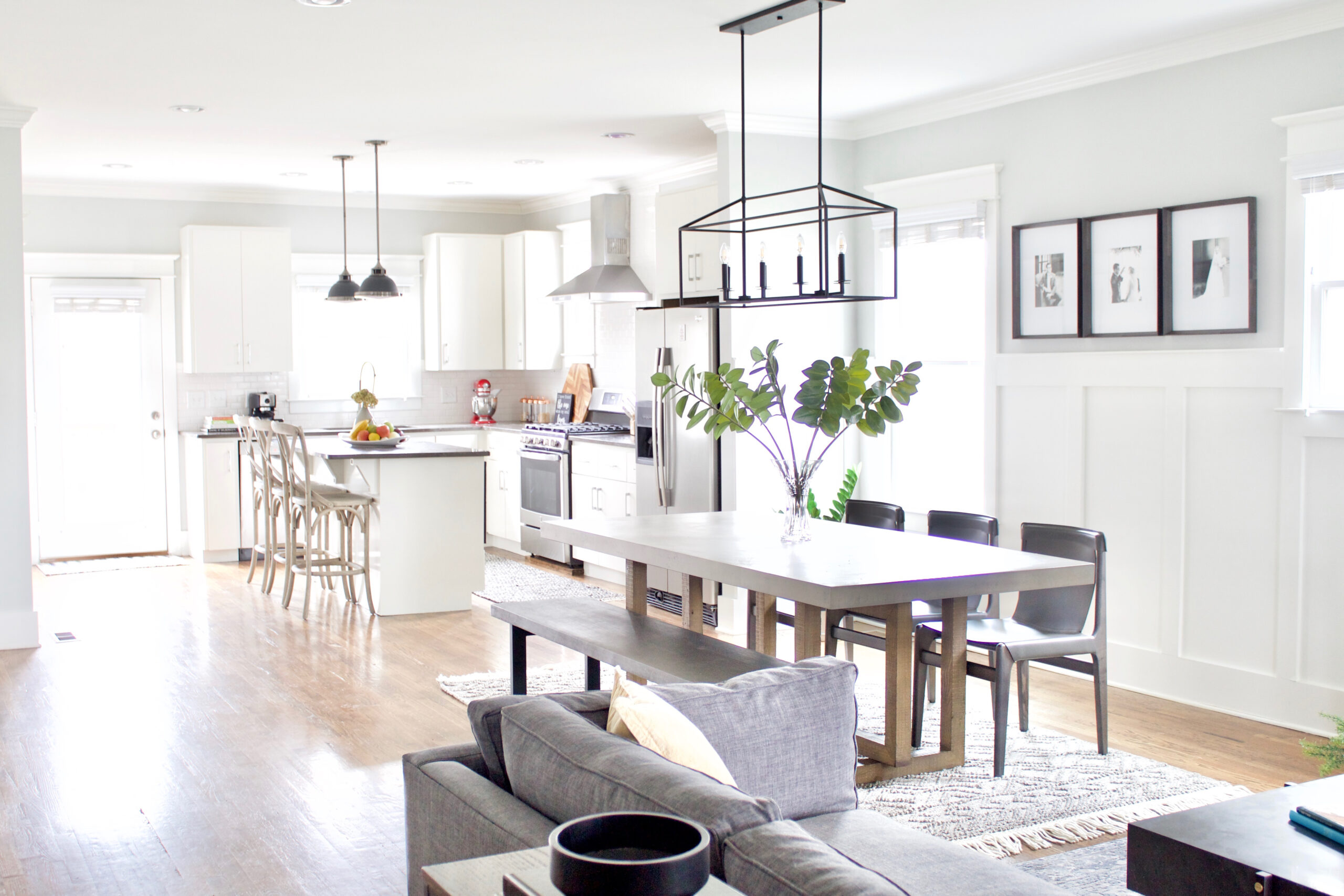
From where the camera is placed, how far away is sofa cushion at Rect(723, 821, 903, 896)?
1490 millimetres

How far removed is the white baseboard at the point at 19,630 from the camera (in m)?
5.80

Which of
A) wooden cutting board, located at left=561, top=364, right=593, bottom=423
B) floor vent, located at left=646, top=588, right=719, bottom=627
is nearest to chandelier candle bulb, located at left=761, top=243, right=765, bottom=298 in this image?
floor vent, located at left=646, top=588, right=719, bottom=627

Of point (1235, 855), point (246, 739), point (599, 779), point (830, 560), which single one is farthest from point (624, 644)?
point (1235, 855)

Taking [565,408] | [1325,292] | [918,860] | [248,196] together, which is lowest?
[918,860]

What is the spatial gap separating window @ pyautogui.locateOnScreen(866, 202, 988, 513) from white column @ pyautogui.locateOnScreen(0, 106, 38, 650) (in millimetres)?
4121

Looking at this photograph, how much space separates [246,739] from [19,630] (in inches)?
86.1

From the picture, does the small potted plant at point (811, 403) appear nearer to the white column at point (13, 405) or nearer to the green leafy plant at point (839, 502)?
the green leafy plant at point (839, 502)

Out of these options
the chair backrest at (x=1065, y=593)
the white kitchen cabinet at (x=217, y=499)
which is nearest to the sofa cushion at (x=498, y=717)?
the chair backrest at (x=1065, y=593)

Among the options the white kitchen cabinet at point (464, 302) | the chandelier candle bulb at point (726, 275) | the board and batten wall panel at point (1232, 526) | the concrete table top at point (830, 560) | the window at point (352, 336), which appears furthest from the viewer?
the white kitchen cabinet at point (464, 302)

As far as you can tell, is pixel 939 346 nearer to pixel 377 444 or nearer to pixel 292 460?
pixel 377 444

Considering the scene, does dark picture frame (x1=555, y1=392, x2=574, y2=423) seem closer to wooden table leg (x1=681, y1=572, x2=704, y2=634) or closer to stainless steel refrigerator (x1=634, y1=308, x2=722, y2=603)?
stainless steel refrigerator (x1=634, y1=308, x2=722, y2=603)

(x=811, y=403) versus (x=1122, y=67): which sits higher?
(x=1122, y=67)

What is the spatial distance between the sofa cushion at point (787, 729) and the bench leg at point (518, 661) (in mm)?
2005

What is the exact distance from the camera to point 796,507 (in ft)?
13.6
